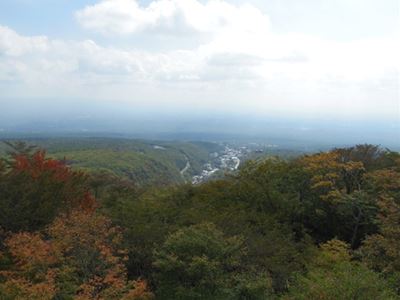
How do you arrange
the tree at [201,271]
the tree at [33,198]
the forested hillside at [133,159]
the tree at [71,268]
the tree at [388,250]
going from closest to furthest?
the tree at [71,268] < the tree at [201,271] < the tree at [388,250] < the tree at [33,198] < the forested hillside at [133,159]

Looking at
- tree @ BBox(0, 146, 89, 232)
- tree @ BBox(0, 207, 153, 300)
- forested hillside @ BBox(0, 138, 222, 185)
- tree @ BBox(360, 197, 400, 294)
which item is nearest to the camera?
tree @ BBox(0, 207, 153, 300)

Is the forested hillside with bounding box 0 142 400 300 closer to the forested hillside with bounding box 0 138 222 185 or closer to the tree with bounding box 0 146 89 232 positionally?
the tree with bounding box 0 146 89 232

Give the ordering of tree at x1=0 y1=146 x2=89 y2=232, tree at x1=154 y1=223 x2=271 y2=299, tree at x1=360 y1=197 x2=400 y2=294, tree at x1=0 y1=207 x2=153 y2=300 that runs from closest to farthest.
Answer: tree at x1=0 y1=207 x2=153 y2=300 → tree at x1=154 y1=223 x2=271 y2=299 → tree at x1=360 y1=197 x2=400 y2=294 → tree at x1=0 y1=146 x2=89 y2=232

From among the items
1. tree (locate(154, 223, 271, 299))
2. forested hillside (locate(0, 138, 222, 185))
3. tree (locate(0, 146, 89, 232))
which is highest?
tree (locate(0, 146, 89, 232))

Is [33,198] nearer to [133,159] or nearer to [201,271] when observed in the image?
[201,271]

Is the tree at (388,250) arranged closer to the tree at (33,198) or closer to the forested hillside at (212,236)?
the forested hillside at (212,236)

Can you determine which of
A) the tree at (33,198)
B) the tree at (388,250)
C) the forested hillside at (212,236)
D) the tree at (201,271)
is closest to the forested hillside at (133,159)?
the forested hillside at (212,236)

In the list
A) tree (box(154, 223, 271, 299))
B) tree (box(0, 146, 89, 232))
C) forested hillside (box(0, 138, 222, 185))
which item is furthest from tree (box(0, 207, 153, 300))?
forested hillside (box(0, 138, 222, 185))

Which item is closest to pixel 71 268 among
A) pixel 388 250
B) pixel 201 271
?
pixel 201 271
